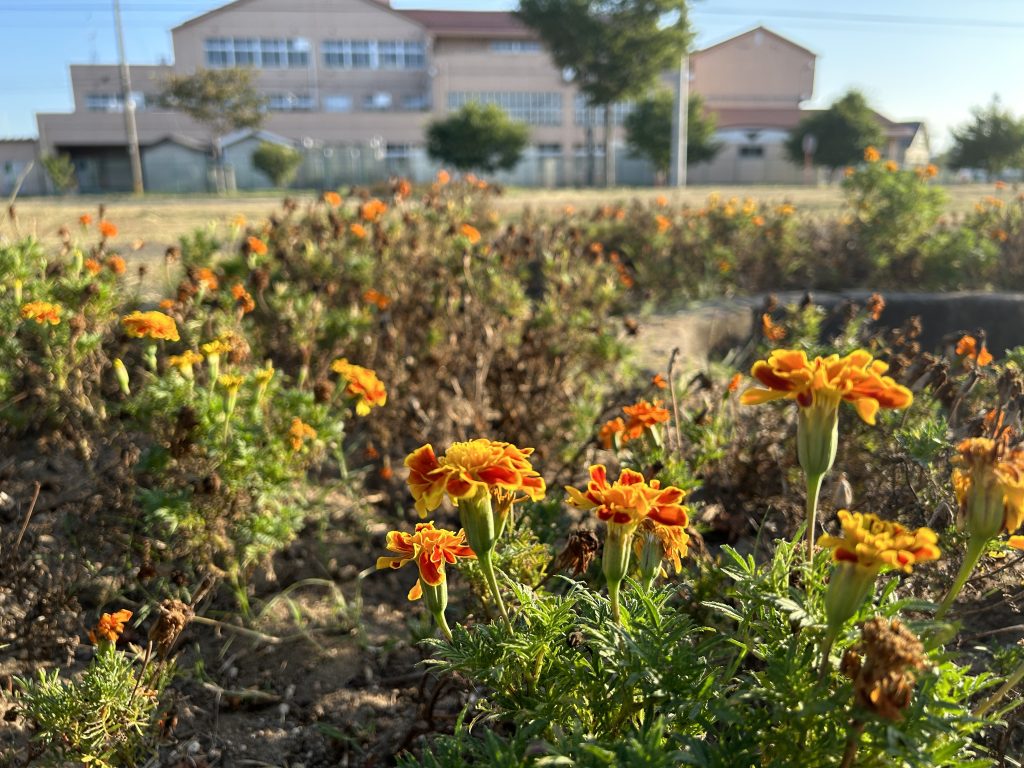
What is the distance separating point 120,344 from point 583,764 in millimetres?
2625

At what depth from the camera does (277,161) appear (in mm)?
34688

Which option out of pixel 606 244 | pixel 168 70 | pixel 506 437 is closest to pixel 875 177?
pixel 606 244

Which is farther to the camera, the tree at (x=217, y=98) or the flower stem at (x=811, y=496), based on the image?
the tree at (x=217, y=98)

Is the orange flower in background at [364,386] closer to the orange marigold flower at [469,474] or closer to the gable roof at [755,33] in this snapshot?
the orange marigold flower at [469,474]

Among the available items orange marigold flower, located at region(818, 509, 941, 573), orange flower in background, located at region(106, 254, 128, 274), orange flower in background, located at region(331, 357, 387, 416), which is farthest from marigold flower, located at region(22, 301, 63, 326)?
orange marigold flower, located at region(818, 509, 941, 573)

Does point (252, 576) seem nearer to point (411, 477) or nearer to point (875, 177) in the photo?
point (411, 477)

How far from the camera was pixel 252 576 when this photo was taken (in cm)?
244

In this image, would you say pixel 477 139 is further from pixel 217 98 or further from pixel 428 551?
pixel 428 551

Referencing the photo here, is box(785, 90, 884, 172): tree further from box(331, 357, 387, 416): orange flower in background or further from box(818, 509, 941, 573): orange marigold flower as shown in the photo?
box(818, 509, 941, 573): orange marigold flower

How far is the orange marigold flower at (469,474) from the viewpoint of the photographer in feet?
3.63

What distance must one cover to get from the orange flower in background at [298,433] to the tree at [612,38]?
34.6 metres

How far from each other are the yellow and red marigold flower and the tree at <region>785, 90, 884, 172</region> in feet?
124

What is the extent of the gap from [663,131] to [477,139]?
869 cm

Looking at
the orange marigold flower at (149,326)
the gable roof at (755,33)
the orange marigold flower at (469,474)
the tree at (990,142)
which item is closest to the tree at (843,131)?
the tree at (990,142)
